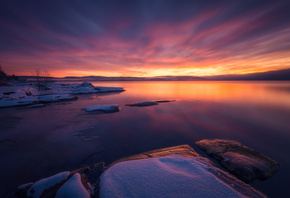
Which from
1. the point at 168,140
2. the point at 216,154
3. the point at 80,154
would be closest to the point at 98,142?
the point at 80,154

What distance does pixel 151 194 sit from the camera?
2209 millimetres

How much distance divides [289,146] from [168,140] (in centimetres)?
623

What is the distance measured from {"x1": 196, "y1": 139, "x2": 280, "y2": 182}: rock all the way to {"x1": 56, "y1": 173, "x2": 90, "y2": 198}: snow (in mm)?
4483

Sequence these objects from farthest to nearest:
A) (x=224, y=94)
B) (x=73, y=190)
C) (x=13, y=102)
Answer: (x=224, y=94)
(x=13, y=102)
(x=73, y=190)

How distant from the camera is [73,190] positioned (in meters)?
2.36

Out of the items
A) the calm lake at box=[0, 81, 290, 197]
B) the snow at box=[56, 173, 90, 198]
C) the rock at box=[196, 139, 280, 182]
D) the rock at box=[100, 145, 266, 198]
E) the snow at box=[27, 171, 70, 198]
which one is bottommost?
the calm lake at box=[0, 81, 290, 197]

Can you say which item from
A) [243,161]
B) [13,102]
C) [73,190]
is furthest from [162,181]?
[13,102]

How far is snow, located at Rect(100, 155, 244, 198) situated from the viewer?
88.4 inches

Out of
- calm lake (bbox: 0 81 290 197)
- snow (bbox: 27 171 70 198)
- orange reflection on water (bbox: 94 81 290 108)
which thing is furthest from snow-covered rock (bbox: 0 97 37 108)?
snow (bbox: 27 171 70 198)

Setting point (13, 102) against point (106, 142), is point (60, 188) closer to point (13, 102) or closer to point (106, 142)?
point (106, 142)

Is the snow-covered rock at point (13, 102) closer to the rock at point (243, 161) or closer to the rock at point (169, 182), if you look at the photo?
the rock at point (169, 182)

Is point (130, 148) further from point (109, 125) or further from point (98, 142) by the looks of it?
point (109, 125)

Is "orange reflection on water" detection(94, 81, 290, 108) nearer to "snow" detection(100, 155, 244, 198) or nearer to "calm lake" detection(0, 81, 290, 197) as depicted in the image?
"calm lake" detection(0, 81, 290, 197)

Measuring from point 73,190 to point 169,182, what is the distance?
86.8 inches
